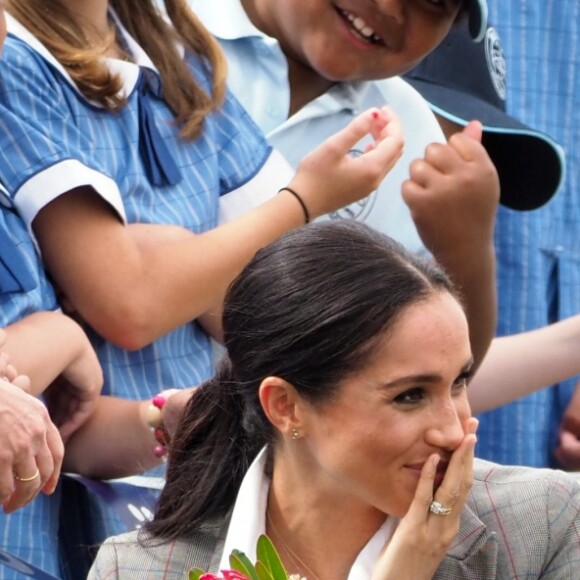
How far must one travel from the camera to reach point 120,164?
2.39m

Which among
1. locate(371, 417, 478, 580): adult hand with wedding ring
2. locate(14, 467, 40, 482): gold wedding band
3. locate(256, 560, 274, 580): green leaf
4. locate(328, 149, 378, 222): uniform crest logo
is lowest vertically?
locate(328, 149, 378, 222): uniform crest logo

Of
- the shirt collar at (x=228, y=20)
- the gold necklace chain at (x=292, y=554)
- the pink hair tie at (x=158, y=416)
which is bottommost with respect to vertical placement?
the gold necklace chain at (x=292, y=554)

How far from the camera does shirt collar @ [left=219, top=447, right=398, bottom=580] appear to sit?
199cm

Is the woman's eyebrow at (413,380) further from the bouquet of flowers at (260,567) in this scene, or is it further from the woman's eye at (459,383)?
the bouquet of flowers at (260,567)

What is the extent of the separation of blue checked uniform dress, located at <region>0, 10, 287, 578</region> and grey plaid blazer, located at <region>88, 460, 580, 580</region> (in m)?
0.16

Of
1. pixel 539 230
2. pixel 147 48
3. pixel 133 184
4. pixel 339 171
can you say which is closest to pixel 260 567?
pixel 133 184

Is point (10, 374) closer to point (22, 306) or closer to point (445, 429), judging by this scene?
point (22, 306)

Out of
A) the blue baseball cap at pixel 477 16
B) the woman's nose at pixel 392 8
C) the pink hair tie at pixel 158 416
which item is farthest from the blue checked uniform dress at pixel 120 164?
the blue baseball cap at pixel 477 16

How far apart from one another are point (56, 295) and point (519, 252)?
1.29 meters

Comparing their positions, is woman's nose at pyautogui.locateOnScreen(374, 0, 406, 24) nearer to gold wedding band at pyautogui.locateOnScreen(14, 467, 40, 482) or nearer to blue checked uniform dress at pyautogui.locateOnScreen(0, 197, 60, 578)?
blue checked uniform dress at pyautogui.locateOnScreen(0, 197, 60, 578)

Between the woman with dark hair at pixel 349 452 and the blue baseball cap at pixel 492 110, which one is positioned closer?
the woman with dark hair at pixel 349 452

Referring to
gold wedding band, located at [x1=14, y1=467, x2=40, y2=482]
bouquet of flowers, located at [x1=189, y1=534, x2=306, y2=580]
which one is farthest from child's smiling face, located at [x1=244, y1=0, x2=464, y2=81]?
bouquet of flowers, located at [x1=189, y1=534, x2=306, y2=580]

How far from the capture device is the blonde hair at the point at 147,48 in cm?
235

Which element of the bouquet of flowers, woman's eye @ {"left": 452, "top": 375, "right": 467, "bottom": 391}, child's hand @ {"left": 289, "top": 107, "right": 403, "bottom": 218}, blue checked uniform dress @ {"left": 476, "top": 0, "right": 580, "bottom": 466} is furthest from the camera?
blue checked uniform dress @ {"left": 476, "top": 0, "right": 580, "bottom": 466}
